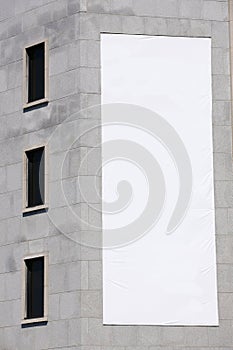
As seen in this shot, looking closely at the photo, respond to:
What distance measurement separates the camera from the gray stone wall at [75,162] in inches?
1476

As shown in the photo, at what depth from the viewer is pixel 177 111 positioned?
1555 inches

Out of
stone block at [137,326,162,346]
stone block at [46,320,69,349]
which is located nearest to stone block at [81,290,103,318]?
stone block at [46,320,69,349]

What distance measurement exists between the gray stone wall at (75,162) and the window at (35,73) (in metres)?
0.30

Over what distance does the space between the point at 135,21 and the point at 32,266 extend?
31.2ft

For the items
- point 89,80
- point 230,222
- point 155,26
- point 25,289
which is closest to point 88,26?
point 89,80

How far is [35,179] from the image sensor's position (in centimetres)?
4006

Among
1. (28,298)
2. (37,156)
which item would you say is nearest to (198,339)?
(28,298)

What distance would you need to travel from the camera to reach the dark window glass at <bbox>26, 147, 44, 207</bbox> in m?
39.8

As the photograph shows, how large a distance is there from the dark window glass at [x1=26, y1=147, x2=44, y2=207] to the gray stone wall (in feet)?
1.30

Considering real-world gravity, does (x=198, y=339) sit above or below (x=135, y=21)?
below

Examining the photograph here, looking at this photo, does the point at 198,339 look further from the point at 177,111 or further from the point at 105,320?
the point at 177,111

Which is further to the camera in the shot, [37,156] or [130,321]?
[37,156]

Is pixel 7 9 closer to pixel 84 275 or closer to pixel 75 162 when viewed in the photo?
pixel 75 162

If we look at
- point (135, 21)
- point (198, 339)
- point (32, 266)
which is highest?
point (135, 21)
